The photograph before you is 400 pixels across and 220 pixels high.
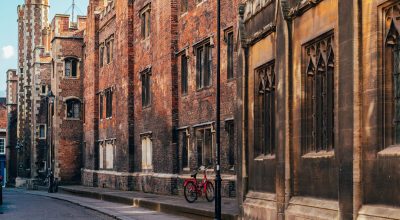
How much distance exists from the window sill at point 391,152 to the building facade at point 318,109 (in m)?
0.01

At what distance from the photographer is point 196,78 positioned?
1209 inches

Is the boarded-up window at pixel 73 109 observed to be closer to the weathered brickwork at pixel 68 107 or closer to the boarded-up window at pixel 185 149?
the weathered brickwork at pixel 68 107

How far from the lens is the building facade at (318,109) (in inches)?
422

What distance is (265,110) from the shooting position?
17453 mm

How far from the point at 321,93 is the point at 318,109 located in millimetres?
329

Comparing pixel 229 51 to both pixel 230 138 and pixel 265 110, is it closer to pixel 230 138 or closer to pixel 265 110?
pixel 230 138

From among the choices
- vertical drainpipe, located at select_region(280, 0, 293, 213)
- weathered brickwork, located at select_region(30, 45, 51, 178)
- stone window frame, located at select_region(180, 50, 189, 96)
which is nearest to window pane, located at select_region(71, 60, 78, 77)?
weathered brickwork, located at select_region(30, 45, 51, 178)

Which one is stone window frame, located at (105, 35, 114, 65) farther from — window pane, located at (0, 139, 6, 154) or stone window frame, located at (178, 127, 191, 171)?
window pane, located at (0, 139, 6, 154)

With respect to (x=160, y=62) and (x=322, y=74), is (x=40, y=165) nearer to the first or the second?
(x=160, y=62)

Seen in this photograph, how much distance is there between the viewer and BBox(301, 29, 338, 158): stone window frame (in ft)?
43.0

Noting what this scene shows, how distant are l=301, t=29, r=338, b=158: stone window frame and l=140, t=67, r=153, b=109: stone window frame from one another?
23287mm

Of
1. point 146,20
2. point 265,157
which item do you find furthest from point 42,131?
point 265,157

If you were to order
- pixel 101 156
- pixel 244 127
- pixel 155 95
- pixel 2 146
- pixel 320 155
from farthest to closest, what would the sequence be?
pixel 2 146
pixel 101 156
pixel 155 95
pixel 244 127
pixel 320 155

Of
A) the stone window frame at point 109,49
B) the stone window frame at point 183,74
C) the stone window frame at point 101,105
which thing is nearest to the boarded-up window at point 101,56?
the stone window frame at point 109,49
